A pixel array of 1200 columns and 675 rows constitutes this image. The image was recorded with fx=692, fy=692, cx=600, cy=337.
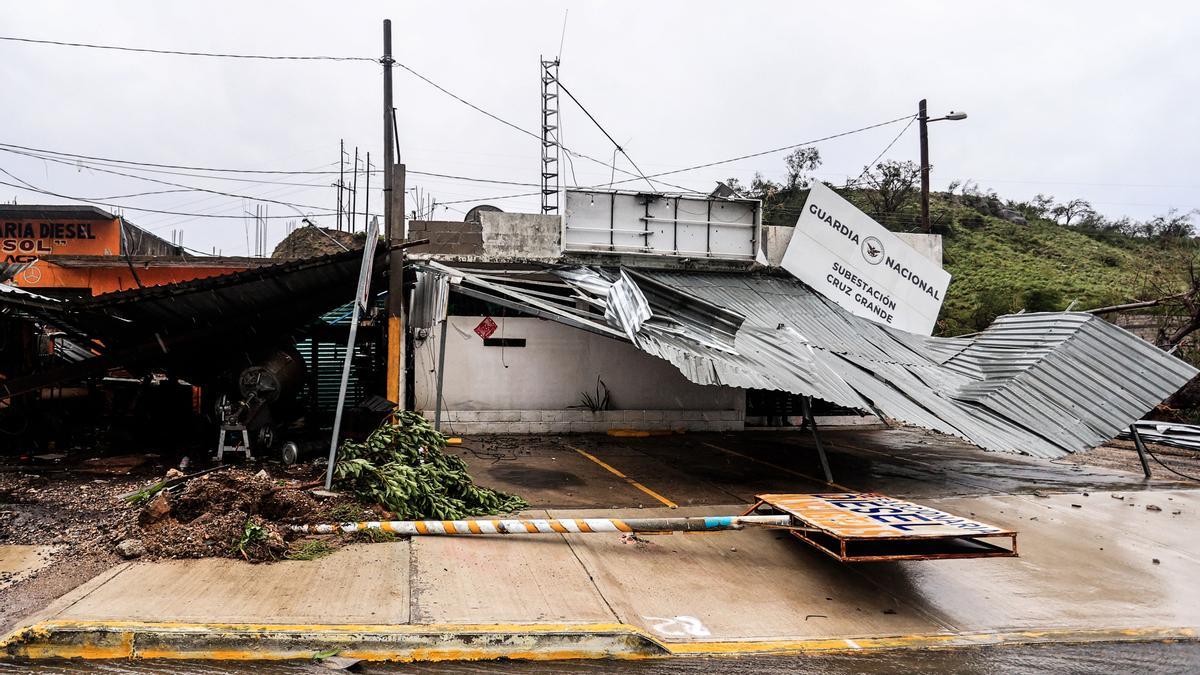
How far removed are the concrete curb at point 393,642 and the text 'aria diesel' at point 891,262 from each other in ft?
37.2

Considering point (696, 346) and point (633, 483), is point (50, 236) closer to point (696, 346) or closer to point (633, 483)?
point (633, 483)

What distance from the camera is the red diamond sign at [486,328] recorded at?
14578mm

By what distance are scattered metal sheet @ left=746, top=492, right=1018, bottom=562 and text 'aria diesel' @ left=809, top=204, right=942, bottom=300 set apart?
954 centimetres

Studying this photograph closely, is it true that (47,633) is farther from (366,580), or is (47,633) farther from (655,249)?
(655,249)

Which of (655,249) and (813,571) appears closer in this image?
(813,571)

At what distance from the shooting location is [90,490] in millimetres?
8359

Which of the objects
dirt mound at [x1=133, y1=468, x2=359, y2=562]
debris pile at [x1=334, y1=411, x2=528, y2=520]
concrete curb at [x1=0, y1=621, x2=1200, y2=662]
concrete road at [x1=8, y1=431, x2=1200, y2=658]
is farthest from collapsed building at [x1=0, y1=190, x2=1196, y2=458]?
concrete curb at [x1=0, y1=621, x2=1200, y2=662]

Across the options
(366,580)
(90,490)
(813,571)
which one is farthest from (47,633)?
(813,571)

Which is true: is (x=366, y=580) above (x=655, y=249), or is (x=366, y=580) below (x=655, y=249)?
below

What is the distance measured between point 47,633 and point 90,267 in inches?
697

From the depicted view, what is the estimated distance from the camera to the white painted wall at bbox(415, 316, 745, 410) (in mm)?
14539

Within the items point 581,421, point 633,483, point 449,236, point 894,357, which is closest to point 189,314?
point 449,236

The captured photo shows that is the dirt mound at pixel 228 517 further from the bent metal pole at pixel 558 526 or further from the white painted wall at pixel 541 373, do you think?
the white painted wall at pixel 541 373

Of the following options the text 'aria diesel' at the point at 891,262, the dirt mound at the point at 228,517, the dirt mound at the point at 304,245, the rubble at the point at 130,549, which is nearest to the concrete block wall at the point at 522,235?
the text 'aria diesel' at the point at 891,262
